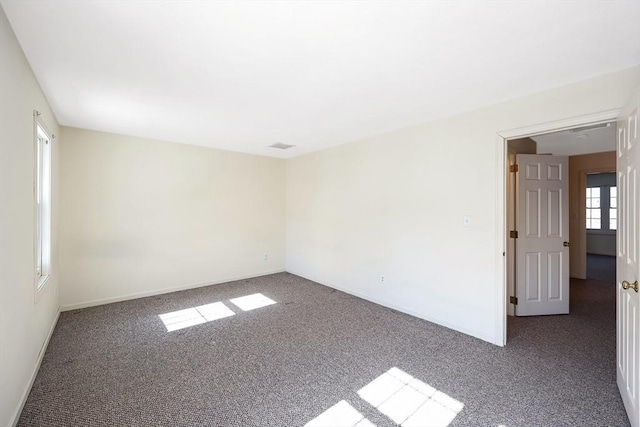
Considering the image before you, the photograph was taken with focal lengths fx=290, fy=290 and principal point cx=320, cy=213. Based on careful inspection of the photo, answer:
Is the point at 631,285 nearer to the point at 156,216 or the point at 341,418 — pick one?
the point at 341,418

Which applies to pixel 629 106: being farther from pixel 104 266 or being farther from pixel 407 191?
pixel 104 266

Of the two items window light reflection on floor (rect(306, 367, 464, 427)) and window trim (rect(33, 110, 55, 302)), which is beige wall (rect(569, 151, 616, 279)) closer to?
window light reflection on floor (rect(306, 367, 464, 427))

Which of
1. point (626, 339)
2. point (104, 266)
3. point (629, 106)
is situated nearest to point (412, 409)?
point (626, 339)

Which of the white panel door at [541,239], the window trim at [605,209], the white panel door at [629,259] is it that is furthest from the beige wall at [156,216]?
the window trim at [605,209]

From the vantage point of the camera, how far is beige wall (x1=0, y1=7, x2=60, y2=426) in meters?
1.69

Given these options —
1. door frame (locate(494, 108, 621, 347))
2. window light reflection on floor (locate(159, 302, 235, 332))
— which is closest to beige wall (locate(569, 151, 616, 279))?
door frame (locate(494, 108, 621, 347))

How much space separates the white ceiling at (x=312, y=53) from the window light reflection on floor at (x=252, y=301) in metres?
2.54

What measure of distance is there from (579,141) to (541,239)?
1.80 meters

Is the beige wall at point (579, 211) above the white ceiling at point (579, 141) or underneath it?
underneath

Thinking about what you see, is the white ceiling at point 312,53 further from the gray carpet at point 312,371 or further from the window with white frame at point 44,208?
the gray carpet at point 312,371

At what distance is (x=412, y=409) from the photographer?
2006 millimetres

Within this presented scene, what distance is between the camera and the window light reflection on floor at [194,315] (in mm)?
3439

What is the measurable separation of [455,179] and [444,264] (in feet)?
3.26

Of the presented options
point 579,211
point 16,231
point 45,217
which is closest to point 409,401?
point 16,231
